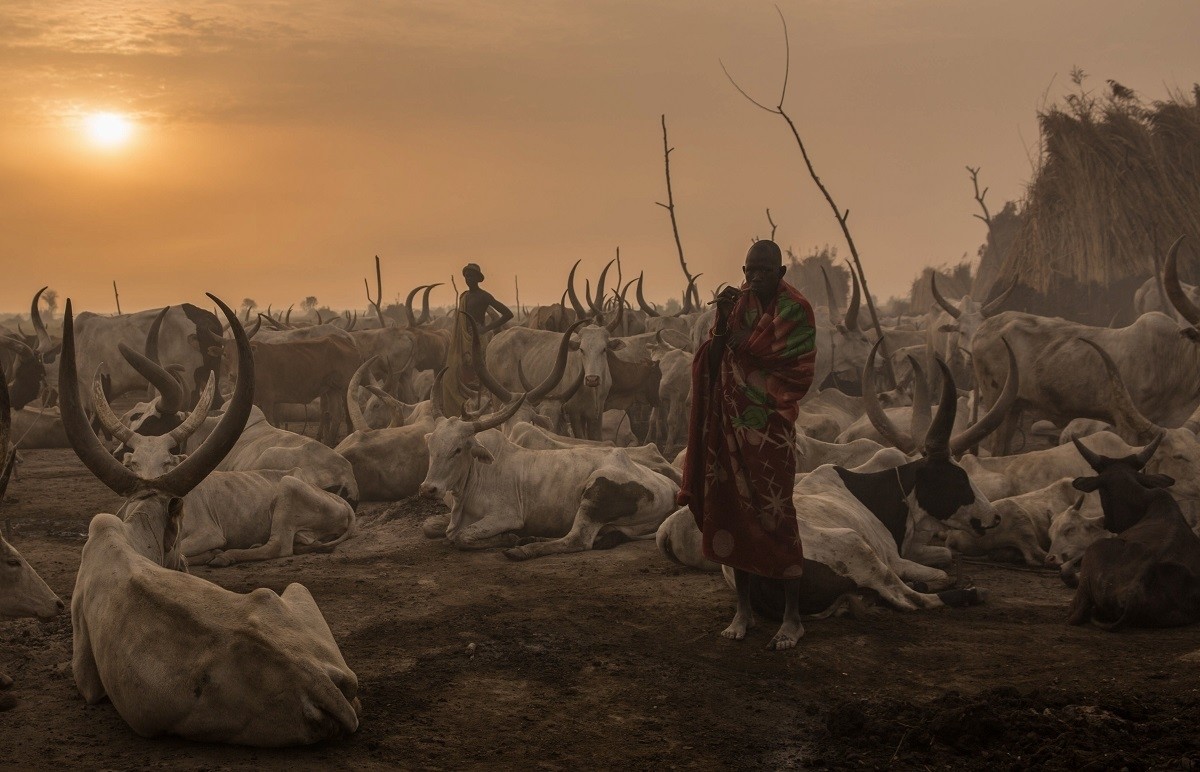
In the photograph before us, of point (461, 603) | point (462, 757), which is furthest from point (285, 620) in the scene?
point (461, 603)

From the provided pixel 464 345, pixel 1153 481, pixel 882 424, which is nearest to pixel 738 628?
pixel 1153 481

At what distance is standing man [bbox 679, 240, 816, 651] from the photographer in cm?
560

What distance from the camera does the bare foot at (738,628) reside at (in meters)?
5.80

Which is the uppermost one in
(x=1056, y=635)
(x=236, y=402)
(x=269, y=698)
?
(x=236, y=402)

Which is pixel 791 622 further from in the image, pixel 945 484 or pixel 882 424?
pixel 882 424

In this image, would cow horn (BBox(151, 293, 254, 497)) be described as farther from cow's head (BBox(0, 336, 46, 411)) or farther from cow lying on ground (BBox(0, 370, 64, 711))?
cow's head (BBox(0, 336, 46, 411))

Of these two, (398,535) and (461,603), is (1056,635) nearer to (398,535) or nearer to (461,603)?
(461,603)

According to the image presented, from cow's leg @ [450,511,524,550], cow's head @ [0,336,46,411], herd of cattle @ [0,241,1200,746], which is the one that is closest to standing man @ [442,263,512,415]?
herd of cattle @ [0,241,1200,746]

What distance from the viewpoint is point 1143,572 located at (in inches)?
226

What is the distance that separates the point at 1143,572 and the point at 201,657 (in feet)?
15.1

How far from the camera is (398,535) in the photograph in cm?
918

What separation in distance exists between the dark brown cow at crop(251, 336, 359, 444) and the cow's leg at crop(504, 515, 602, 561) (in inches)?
267

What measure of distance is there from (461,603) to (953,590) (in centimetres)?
293

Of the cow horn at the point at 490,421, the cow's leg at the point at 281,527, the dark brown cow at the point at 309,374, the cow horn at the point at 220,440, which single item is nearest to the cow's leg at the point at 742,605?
the cow horn at the point at 220,440
